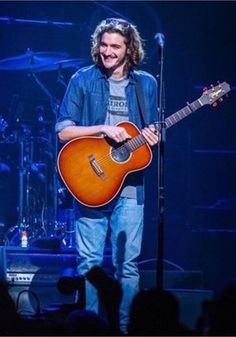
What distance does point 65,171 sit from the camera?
570 centimetres

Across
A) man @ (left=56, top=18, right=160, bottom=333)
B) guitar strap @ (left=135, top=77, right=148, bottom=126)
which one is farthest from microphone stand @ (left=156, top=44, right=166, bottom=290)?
guitar strap @ (left=135, top=77, right=148, bottom=126)

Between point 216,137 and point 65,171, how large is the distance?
4.63 metres

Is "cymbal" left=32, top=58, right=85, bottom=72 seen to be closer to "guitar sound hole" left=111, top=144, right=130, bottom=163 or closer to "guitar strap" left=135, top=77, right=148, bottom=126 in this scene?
"guitar strap" left=135, top=77, right=148, bottom=126

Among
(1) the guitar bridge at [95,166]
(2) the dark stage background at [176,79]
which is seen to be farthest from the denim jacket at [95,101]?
(2) the dark stage background at [176,79]

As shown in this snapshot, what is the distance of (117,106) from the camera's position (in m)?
5.71

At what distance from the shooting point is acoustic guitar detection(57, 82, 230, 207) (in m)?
5.59

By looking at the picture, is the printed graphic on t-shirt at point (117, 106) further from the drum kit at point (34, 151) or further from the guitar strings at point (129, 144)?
the drum kit at point (34, 151)

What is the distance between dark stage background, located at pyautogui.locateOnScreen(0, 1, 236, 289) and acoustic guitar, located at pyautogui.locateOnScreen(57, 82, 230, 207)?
343cm

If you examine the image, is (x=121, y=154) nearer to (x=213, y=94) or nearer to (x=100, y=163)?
(x=100, y=163)

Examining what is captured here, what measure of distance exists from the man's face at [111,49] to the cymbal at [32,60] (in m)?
2.74

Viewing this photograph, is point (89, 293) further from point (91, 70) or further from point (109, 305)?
point (91, 70)

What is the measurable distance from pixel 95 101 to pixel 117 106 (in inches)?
7.0

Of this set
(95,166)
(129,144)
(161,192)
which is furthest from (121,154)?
(161,192)

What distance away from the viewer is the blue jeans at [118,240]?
5.59 meters
